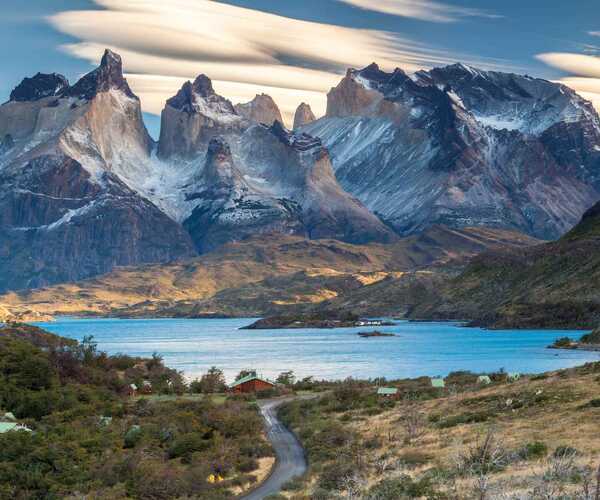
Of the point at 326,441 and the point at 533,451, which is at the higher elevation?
the point at 533,451

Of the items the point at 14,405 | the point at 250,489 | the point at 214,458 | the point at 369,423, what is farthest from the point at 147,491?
the point at 14,405

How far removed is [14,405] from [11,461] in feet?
85.6

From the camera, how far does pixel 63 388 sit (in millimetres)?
88312

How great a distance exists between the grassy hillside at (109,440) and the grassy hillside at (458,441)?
4232 millimetres

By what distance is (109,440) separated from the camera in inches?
2539

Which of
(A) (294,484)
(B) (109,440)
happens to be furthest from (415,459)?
(B) (109,440)

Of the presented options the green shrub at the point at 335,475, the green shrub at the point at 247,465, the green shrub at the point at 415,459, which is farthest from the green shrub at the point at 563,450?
the green shrub at the point at 247,465

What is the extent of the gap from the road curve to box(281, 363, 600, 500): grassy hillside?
0.84 m

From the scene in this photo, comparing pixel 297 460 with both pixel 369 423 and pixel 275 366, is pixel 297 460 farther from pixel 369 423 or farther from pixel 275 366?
pixel 275 366

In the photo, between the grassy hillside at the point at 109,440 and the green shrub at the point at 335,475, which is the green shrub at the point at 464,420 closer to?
the grassy hillside at the point at 109,440

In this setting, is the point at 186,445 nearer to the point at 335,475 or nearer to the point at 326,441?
the point at 326,441

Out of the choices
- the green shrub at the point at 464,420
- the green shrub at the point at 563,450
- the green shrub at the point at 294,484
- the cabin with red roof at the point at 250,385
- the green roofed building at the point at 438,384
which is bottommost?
the cabin with red roof at the point at 250,385

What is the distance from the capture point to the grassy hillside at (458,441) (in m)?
43.6

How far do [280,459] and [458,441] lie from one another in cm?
1049
